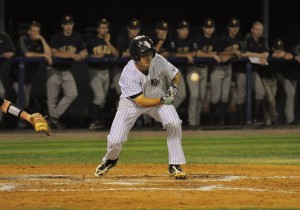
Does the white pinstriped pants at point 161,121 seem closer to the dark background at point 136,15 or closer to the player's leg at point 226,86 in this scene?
the player's leg at point 226,86

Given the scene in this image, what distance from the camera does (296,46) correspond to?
15.8m

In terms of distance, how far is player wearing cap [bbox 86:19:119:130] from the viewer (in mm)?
14547

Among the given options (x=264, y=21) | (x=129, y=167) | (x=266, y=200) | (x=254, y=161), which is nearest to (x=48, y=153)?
(x=129, y=167)

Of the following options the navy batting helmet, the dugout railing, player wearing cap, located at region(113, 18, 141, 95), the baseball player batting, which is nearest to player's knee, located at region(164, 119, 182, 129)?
the baseball player batting

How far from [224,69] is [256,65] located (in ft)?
2.30

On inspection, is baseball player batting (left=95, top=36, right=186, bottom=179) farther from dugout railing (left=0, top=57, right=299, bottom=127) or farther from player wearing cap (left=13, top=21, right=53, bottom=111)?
dugout railing (left=0, top=57, right=299, bottom=127)

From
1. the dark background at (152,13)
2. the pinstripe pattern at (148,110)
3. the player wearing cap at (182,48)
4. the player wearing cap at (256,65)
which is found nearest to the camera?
the pinstripe pattern at (148,110)

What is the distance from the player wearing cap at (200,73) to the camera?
48.5ft

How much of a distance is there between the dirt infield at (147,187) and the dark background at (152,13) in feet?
24.2

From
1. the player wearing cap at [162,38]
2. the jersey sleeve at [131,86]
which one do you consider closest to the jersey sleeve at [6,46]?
the player wearing cap at [162,38]

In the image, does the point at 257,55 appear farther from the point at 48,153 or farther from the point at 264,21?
the point at 48,153

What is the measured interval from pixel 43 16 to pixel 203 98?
385 cm

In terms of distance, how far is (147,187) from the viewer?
742 centimetres

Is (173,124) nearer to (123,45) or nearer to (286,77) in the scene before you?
(123,45)
